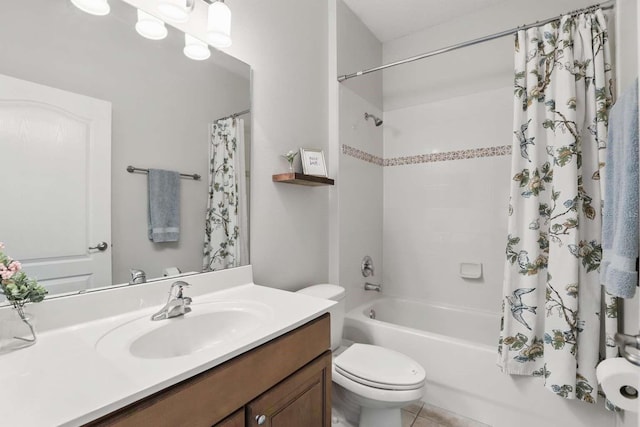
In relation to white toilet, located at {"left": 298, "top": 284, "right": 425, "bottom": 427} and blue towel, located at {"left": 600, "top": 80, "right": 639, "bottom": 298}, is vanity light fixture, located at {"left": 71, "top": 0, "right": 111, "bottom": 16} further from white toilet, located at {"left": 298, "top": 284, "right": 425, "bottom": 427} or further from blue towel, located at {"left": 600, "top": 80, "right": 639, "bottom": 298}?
blue towel, located at {"left": 600, "top": 80, "right": 639, "bottom": 298}

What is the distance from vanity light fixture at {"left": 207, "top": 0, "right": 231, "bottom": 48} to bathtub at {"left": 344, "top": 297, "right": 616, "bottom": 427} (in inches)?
68.9

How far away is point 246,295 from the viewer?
48.2 inches

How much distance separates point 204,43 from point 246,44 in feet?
0.84

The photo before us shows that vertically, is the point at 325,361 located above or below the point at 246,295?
below

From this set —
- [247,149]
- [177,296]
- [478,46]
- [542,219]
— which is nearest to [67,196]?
[177,296]

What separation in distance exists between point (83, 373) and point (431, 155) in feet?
7.97

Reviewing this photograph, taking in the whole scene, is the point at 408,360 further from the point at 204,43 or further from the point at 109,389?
the point at 204,43

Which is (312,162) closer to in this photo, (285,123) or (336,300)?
(285,123)

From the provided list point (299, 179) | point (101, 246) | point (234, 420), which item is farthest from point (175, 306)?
point (299, 179)

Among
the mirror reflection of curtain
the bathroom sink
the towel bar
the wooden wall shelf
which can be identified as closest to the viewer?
the bathroom sink

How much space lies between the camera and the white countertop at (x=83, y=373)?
485 millimetres

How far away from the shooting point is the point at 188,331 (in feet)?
3.21

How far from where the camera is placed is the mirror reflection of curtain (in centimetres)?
130

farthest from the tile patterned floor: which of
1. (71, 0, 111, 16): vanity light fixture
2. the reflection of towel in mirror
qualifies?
(71, 0, 111, 16): vanity light fixture
